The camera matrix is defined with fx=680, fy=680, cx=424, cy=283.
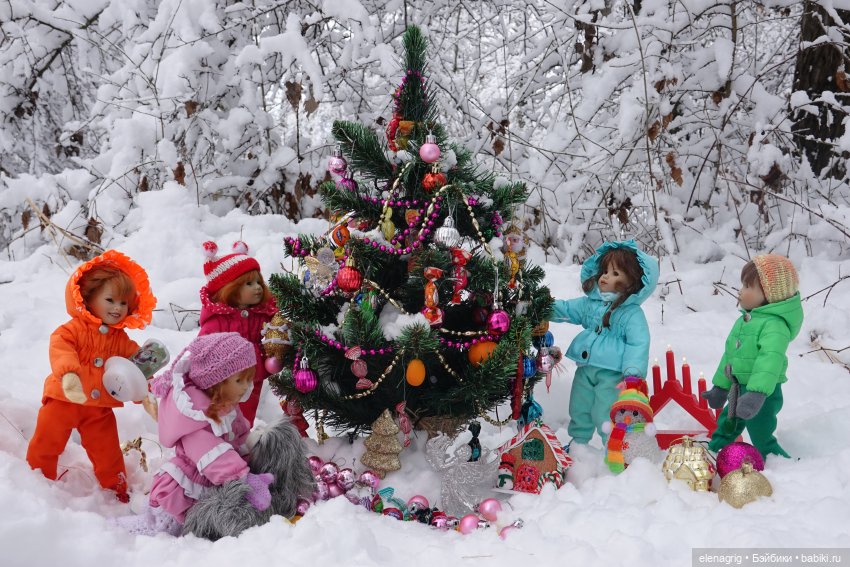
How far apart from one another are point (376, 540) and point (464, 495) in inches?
23.3

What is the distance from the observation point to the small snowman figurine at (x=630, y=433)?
282 cm

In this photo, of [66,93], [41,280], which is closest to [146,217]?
[41,280]

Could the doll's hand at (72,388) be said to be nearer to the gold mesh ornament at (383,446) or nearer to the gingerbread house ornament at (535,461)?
the gold mesh ornament at (383,446)

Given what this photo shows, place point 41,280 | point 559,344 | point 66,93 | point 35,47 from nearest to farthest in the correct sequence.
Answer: point 559,344 < point 41,280 < point 35,47 < point 66,93

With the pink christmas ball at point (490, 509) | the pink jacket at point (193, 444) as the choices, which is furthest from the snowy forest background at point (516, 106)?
the pink christmas ball at point (490, 509)

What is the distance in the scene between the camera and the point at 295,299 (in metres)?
2.91

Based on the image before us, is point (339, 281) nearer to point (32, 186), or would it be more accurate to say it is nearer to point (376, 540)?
point (376, 540)

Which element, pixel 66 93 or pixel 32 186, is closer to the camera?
pixel 32 186

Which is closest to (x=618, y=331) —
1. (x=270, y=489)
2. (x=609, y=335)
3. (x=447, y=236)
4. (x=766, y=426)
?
(x=609, y=335)

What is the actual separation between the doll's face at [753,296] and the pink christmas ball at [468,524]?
155cm

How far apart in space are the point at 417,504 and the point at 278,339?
3.12 ft

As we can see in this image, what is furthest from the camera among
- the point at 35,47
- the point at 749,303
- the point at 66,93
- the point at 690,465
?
the point at 66,93

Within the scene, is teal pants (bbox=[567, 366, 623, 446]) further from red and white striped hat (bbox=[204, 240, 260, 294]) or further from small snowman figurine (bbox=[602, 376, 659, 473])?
red and white striped hat (bbox=[204, 240, 260, 294])

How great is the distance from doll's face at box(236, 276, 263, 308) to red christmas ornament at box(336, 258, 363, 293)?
0.77 metres
